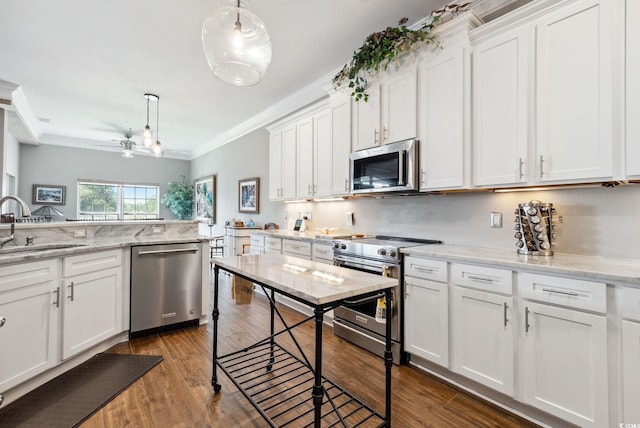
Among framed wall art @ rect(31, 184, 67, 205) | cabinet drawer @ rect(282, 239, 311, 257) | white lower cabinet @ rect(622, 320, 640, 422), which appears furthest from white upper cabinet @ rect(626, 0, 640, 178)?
framed wall art @ rect(31, 184, 67, 205)

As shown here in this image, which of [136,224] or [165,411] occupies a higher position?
[136,224]

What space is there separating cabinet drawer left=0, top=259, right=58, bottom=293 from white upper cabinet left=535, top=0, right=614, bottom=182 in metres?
3.48

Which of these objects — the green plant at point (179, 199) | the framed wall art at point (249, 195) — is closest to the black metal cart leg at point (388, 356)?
the framed wall art at point (249, 195)

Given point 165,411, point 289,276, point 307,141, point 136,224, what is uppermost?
point 307,141

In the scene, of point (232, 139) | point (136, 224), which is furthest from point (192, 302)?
point (232, 139)

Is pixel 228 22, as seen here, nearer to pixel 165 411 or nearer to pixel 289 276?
pixel 289 276

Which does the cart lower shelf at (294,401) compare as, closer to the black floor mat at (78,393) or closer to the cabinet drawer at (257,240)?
the black floor mat at (78,393)

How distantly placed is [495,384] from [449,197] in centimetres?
150

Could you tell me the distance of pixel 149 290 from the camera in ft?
9.73

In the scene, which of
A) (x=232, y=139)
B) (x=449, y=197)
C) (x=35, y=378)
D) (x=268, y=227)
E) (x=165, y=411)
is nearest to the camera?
(x=165, y=411)

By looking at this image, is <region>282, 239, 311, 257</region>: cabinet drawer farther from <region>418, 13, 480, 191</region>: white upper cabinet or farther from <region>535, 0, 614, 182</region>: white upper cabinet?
<region>535, 0, 614, 182</region>: white upper cabinet

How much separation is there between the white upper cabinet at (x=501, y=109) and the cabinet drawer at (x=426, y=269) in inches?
28.0

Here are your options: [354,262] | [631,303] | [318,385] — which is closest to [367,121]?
[354,262]

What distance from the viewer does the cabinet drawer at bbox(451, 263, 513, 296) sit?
1.83 meters
